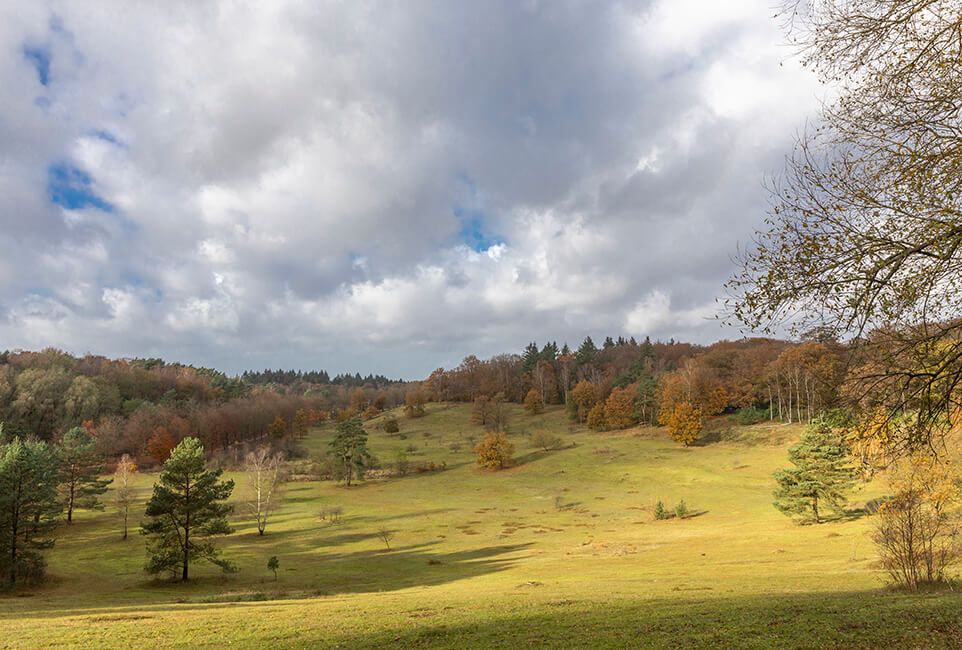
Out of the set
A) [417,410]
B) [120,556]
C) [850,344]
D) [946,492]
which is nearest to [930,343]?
[850,344]

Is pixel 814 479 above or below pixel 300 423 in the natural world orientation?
above

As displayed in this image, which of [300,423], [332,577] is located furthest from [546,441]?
[300,423]

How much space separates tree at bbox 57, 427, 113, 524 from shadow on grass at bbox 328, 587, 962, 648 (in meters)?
74.5

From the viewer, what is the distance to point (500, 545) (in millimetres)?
50781

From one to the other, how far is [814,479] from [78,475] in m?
92.8

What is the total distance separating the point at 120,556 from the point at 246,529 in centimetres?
1494

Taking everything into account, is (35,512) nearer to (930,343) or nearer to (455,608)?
(455,608)

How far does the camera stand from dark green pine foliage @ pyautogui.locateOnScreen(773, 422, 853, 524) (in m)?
46.8

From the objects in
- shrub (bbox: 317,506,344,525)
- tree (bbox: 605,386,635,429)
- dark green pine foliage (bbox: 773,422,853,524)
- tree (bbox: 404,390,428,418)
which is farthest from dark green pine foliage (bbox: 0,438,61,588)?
tree (bbox: 404,390,428,418)

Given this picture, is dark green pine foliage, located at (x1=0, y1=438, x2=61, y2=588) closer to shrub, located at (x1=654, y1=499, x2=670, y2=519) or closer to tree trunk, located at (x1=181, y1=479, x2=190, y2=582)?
tree trunk, located at (x1=181, y1=479, x2=190, y2=582)

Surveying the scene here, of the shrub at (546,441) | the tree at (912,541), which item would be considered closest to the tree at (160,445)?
the shrub at (546,441)

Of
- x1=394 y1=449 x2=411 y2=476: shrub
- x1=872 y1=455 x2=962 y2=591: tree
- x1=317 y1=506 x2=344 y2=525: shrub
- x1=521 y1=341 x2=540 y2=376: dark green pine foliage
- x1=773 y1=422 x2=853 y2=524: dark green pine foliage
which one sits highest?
x1=521 y1=341 x2=540 y2=376: dark green pine foliage

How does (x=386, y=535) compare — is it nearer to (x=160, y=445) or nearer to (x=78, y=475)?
(x=78, y=475)

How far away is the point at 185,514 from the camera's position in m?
42.8
